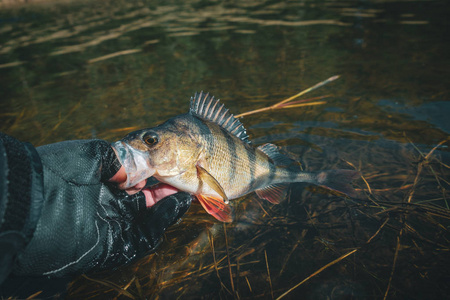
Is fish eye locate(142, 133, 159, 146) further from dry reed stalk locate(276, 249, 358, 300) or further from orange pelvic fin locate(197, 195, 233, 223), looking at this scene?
dry reed stalk locate(276, 249, 358, 300)

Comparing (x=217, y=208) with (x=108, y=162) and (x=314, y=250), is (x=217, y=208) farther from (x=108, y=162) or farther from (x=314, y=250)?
(x=108, y=162)

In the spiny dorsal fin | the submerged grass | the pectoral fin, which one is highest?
the pectoral fin

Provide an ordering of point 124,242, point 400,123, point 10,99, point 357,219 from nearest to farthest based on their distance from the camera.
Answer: point 124,242 → point 357,219 → point 400,123 → point 10,99

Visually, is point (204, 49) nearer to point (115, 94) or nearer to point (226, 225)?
point (115, 94)

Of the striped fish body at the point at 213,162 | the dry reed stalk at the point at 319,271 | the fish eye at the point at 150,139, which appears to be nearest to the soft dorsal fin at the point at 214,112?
the striped fish body at the point at 213,162

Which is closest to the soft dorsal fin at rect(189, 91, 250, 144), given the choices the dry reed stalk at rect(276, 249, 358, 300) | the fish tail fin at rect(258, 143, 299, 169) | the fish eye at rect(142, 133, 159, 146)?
the fish tail fin at rect(258, 143, 299, 169)

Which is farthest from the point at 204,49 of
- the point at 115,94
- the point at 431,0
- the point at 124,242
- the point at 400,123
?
→ the point at 431,0
